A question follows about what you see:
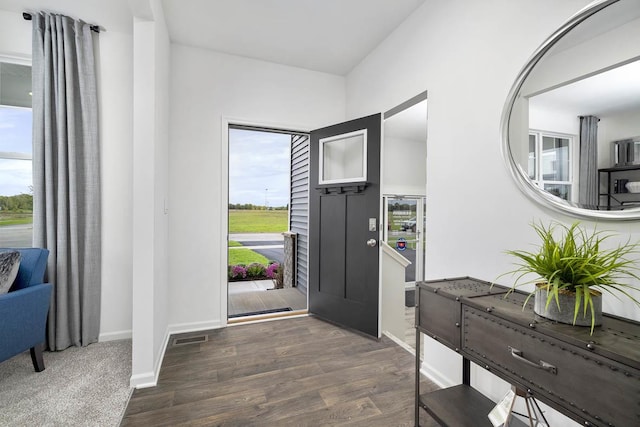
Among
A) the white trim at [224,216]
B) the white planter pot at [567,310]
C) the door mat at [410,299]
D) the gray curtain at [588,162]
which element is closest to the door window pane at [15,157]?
the white trim at [224,216]

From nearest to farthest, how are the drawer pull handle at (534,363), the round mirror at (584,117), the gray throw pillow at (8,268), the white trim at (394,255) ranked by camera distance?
the drawer pull handle at (534,363) → the round mirror at (584,117) → the gray throw pillow at (8,268) → the white trim at (394,255)

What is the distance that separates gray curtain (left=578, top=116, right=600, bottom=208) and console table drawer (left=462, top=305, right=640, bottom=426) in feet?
2.12

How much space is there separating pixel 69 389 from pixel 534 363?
265 cm

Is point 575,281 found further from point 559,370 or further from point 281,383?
point 281,383

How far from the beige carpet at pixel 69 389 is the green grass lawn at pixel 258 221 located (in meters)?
3.30

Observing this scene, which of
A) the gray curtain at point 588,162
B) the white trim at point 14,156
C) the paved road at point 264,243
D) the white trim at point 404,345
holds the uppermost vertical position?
the white trim at point 14,156

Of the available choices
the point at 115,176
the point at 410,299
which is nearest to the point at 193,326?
the point at 115,176

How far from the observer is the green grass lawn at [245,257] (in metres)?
5.62

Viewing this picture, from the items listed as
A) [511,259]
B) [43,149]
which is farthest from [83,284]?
[511,259]

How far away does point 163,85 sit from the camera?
8.03 feet

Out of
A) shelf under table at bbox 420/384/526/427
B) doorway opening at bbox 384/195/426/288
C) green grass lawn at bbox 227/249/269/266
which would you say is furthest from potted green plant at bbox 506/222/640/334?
green grass lawn at bbox 227/249/269/266

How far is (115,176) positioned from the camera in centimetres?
270

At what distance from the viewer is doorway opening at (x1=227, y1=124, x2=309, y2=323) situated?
4.99 m

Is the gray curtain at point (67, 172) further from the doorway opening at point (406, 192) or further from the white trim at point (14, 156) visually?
the doorway opening at point (406, 192)
